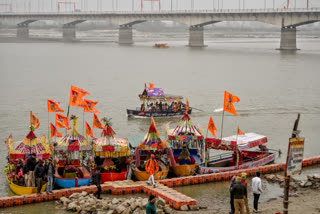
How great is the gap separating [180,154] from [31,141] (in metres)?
5.92

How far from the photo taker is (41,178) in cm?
1933

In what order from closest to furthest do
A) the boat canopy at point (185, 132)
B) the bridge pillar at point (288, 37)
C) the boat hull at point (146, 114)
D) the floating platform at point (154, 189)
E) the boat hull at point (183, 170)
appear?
the floating platform at point (154, 189), the boat hull at point (183, 170), the boat canopy at point (185, 132), the boat hull at point (146, 114), the bridge pillar at point (288, 37)

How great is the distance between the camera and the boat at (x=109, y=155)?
2155 cm

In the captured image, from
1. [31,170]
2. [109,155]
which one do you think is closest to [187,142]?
[109,155]

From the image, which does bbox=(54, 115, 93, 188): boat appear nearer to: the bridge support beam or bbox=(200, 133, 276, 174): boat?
bbox=(200, 133, 276, 174): boat

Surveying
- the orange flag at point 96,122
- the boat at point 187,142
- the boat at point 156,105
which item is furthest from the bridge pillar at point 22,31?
the boat at point 187,142

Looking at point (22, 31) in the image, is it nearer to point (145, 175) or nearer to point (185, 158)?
point (185, 158)

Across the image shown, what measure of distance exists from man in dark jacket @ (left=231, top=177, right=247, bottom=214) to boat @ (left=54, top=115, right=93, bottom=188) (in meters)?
7.12

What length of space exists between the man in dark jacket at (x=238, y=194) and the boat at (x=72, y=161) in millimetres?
7124

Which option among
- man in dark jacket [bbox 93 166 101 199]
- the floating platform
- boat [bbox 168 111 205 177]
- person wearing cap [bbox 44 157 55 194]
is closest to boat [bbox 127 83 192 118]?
boat [bbox 168 111 205 177]

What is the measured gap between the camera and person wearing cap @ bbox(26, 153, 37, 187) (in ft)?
64.9

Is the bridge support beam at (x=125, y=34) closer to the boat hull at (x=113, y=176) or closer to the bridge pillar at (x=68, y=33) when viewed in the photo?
the bridge pillar at (x=68, y=33)

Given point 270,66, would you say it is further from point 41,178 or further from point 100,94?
point 41,178

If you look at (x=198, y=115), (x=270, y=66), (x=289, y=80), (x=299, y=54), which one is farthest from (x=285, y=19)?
(x=198, y=115)
